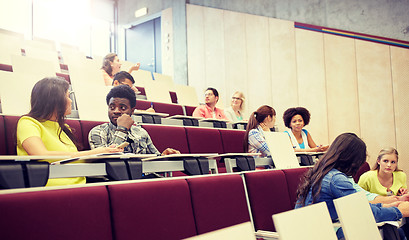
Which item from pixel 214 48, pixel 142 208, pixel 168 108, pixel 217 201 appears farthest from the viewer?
pixel 214 48

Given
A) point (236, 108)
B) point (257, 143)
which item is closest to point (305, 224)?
point (257, 143)

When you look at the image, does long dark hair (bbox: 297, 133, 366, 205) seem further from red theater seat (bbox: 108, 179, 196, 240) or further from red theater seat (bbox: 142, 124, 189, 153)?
red theater seat (bbox: 142, 124, 189, 153)

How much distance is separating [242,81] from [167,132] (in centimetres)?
140

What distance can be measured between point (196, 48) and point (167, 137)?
1692 mm

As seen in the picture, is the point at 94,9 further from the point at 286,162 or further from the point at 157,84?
the point at 286,162

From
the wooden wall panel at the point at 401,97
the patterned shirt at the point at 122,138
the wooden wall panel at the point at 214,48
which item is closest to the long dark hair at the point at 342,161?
the patterned shirt at the point at 122,138

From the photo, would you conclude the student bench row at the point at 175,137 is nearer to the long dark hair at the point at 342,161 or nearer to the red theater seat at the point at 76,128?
the red theater seat at the point at 76,128

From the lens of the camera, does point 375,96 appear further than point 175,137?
Yes

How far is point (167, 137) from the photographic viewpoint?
1.02 m

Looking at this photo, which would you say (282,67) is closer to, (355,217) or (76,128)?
(76,128)

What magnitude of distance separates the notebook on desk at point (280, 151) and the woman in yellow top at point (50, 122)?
44cm

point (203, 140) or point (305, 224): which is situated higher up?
point (203, 140)

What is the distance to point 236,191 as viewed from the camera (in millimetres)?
655

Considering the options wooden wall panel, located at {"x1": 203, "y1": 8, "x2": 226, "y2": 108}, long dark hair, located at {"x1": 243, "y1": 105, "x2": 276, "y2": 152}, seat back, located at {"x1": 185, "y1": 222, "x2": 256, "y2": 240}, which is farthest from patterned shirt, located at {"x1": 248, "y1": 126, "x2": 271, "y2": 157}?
wooden wall panel, located at {"x1": 203, "y1": 8, "x2": 226, "y2": 108}
